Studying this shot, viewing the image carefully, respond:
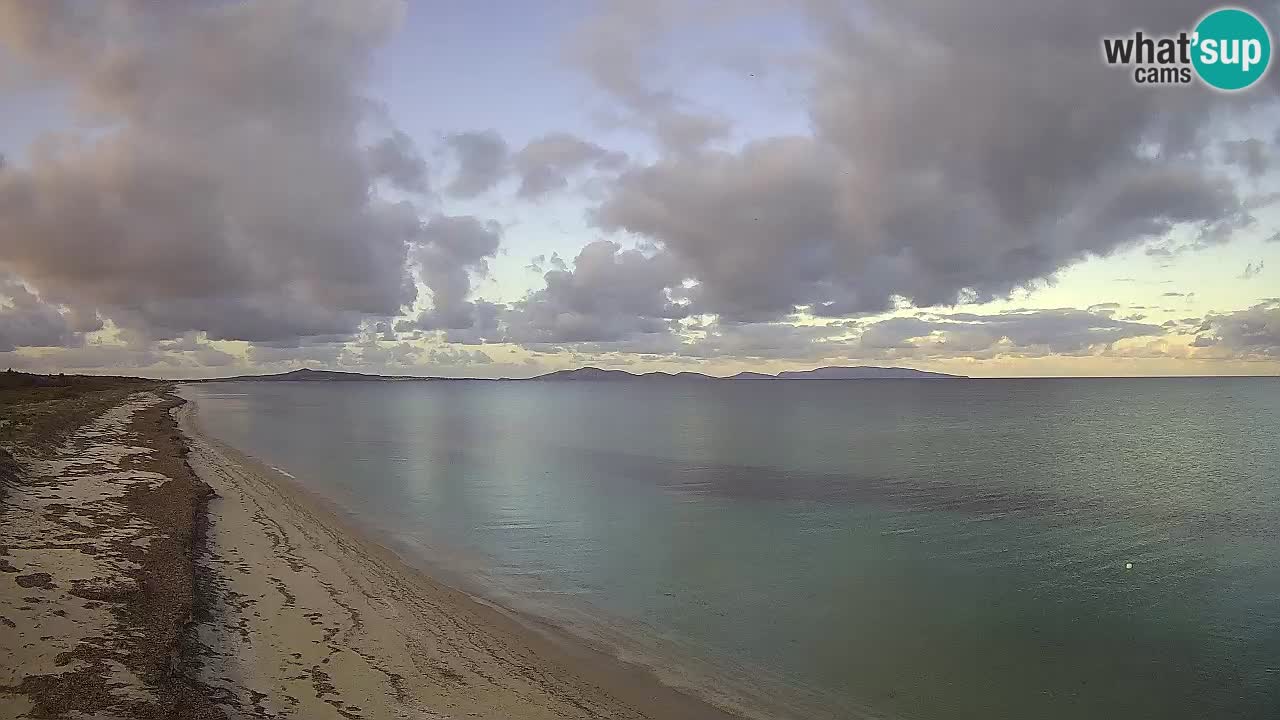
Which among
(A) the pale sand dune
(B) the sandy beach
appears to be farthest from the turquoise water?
(B) the sandy beach

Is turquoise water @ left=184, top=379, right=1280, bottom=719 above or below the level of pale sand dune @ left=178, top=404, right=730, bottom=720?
below

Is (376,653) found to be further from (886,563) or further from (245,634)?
(886,563)

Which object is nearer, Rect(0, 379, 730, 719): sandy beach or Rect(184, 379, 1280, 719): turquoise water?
Rect(0, 379, 730, 719): sandy beach

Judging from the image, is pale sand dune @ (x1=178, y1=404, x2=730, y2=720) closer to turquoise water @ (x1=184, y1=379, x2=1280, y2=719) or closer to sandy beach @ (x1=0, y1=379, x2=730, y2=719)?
sandy beach @ (x1=0, y1=379, x2=730, y2=719)

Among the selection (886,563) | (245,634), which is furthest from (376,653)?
(886,563)

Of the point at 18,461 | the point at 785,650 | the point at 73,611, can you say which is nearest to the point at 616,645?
the point at 785,650

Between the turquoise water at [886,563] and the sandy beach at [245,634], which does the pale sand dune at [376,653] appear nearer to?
the sandy beach at [245,634]

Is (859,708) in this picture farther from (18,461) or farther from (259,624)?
(18,461)
